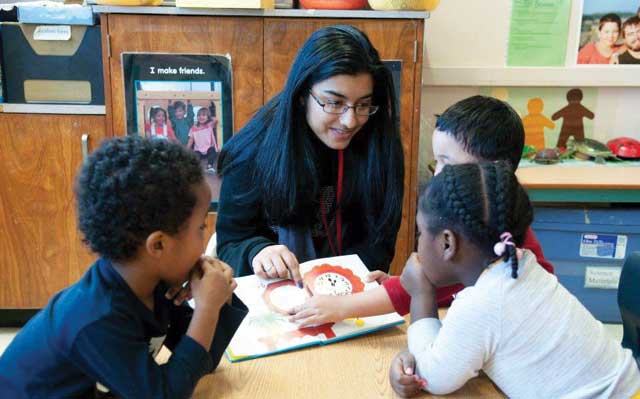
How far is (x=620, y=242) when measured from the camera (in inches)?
103

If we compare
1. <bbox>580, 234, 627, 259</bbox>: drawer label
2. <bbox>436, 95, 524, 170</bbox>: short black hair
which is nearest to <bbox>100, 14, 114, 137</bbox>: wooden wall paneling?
<bbox>436, 95, 524, 170</bbox>: short black hair

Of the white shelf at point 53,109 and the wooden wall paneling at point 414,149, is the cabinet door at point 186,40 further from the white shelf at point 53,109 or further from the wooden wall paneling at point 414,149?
the wooden wall paneling at point 414,149

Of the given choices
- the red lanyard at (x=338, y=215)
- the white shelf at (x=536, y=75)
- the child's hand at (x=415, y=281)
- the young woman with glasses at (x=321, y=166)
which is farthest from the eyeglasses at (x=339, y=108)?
the white shelf at (x=536, y=75)

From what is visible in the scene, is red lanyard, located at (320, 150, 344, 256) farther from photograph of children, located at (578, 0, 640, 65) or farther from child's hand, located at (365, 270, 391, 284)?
photograph of children, located at (578, 0, 640, 65)

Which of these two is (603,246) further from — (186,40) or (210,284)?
(210,284)

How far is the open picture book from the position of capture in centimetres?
108

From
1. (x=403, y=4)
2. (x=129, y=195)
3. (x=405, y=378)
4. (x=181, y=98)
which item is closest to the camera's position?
(x=129, y=195)

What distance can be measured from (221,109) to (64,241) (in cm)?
87

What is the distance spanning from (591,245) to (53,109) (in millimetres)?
2293

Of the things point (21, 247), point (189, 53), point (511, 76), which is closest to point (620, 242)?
point (511, 76)

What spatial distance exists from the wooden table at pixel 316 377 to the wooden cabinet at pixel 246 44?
4.95 feet

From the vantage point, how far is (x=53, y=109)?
2.40m

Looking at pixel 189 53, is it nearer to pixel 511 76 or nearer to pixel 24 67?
pixel 24 67

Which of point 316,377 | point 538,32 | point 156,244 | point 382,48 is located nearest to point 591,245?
point 538,32
